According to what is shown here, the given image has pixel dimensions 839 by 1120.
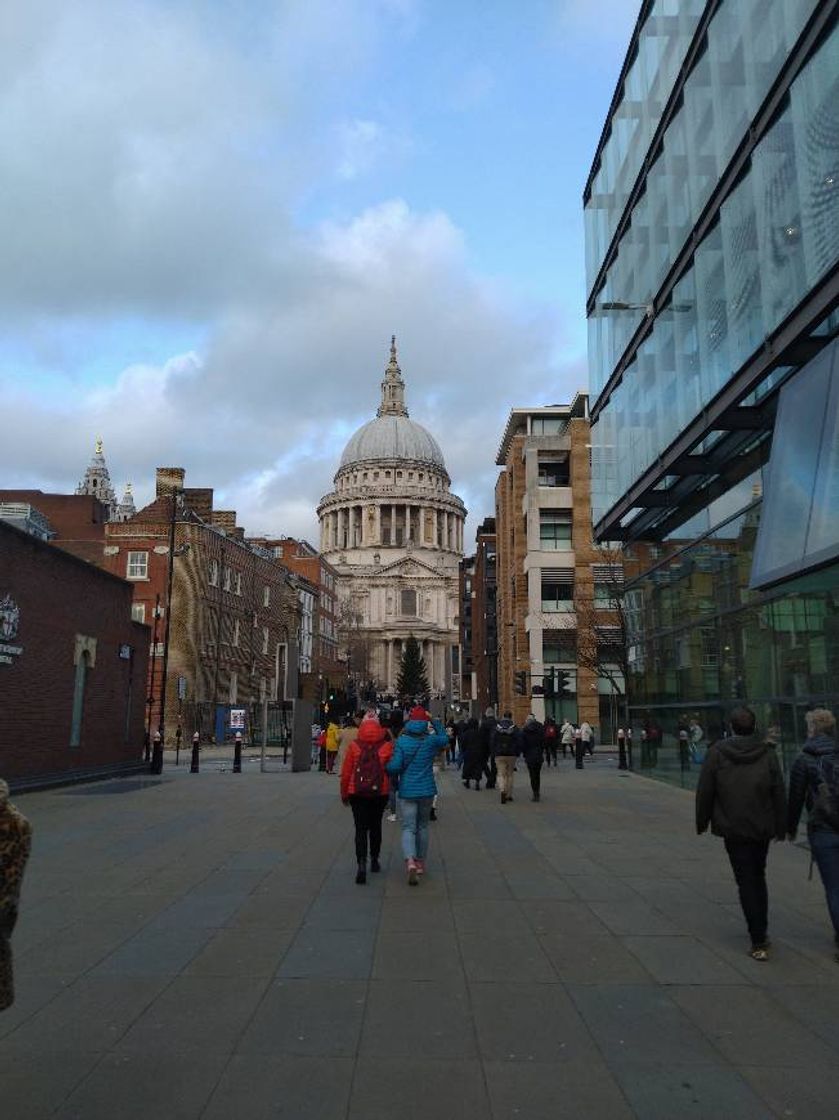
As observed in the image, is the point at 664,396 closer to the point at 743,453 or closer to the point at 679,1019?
the point at 743,453

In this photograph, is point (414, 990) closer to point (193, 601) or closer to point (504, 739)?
point (504, 739)

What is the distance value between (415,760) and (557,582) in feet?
149

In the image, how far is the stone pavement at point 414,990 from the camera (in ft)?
14.0

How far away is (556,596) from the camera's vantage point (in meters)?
54.2

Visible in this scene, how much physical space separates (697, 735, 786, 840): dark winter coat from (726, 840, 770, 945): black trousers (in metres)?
0.09

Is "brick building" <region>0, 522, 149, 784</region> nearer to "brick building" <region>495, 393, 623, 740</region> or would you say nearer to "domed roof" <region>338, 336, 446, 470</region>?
"brick building" <region>495, 393, 623, 740</region>

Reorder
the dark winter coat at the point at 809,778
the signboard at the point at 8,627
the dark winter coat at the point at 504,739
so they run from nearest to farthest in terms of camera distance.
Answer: the dark winter coat at the point at 809,778 → the dark winter coat at the point at 504,739 → the signboard at the point at 8,627

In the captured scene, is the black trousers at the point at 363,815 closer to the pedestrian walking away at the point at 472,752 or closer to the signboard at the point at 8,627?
the pedestrian walking away at the point at 472,752

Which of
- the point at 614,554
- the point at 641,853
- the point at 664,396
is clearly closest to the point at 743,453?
the point at 664,396

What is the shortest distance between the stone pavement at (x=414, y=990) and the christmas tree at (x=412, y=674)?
11425cm

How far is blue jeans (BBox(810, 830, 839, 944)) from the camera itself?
649cm

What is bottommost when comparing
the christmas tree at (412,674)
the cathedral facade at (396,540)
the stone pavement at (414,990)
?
the stone pavement at (414,990)

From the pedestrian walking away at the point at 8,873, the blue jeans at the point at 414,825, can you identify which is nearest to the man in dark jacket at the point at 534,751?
the blue jeans at the point at 414,825

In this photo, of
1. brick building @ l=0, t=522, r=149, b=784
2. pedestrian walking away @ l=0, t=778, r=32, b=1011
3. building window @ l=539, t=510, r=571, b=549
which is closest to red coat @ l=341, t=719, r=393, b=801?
pedestrian walking away @ l=0, t=778, r=32, b=1011
